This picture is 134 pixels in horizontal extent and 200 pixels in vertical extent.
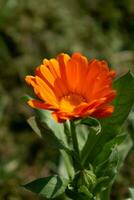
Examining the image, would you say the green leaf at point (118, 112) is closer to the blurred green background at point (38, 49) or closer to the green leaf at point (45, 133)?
the green leaf at point (45, 133)

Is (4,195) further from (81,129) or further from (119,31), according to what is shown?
(119,31)

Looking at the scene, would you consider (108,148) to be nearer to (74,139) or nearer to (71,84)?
(74,139)

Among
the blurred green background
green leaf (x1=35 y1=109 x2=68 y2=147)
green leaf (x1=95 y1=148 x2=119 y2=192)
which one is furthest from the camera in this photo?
the blurred green background

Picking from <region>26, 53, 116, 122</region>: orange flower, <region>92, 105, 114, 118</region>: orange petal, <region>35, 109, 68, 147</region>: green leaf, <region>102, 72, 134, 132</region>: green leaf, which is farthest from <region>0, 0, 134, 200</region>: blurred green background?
<region>92, 105, 114, 118</region>: orange petal

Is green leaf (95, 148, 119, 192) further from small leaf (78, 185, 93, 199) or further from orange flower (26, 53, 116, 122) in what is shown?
orange flower (26, 53, 116, 122)

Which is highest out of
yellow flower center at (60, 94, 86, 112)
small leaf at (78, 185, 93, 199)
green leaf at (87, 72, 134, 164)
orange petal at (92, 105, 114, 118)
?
yellow flower center at (60, 94, 86, 112)
